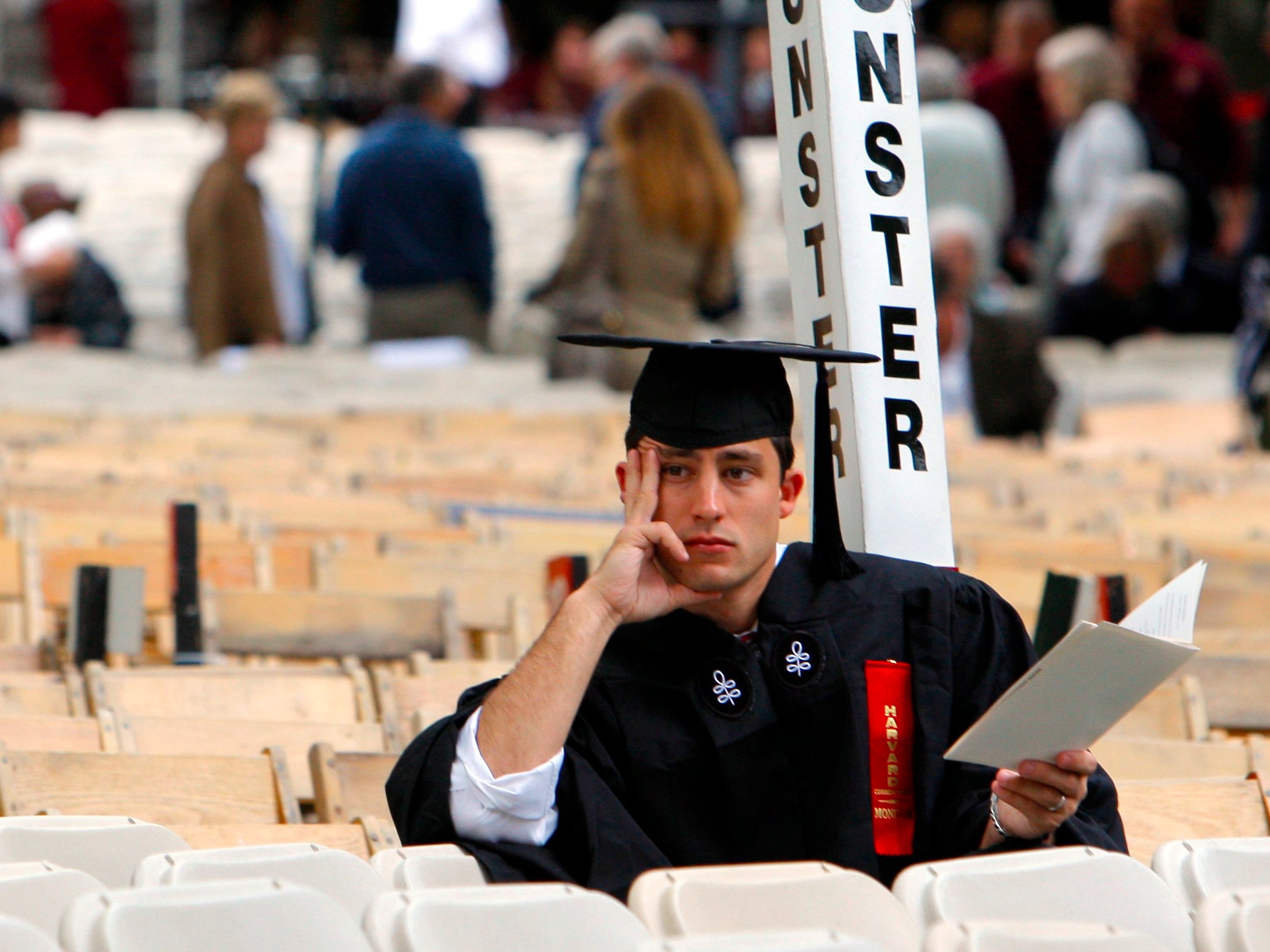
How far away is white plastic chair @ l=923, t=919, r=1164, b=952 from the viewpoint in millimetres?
2316

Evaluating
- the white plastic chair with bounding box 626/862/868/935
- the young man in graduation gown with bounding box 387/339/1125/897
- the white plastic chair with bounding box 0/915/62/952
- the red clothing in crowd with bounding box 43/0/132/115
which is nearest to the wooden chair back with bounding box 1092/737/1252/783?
the young man in graduation gown with bounding box 387/339/1125/897

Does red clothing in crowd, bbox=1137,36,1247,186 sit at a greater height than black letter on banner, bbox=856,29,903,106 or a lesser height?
greater

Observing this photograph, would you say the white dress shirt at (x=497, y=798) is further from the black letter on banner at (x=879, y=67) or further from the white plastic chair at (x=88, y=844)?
the black letter on banner at (x=879, y=67)

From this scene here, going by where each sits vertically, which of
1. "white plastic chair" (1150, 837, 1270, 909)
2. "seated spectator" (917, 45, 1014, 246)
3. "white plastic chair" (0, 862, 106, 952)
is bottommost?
"white plastic chair" (1150, 837, 1270, 909)

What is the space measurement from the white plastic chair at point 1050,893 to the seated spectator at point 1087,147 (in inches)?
309

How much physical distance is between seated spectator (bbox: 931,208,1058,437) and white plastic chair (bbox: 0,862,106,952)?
6.03m

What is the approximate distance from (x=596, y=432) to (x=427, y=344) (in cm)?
167

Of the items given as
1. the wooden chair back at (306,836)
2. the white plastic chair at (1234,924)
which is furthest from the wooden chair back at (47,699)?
the white plastic chair at (1234,924)

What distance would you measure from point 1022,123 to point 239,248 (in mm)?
4256

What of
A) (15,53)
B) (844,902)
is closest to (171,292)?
(15,53)

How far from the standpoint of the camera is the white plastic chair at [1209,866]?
279cm

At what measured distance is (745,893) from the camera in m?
2.56

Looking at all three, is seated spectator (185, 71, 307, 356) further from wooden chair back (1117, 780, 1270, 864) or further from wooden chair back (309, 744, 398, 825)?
wooden chair back (1117, 780, 1270, 864)

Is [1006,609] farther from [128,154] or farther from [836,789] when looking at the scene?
[128,154]
